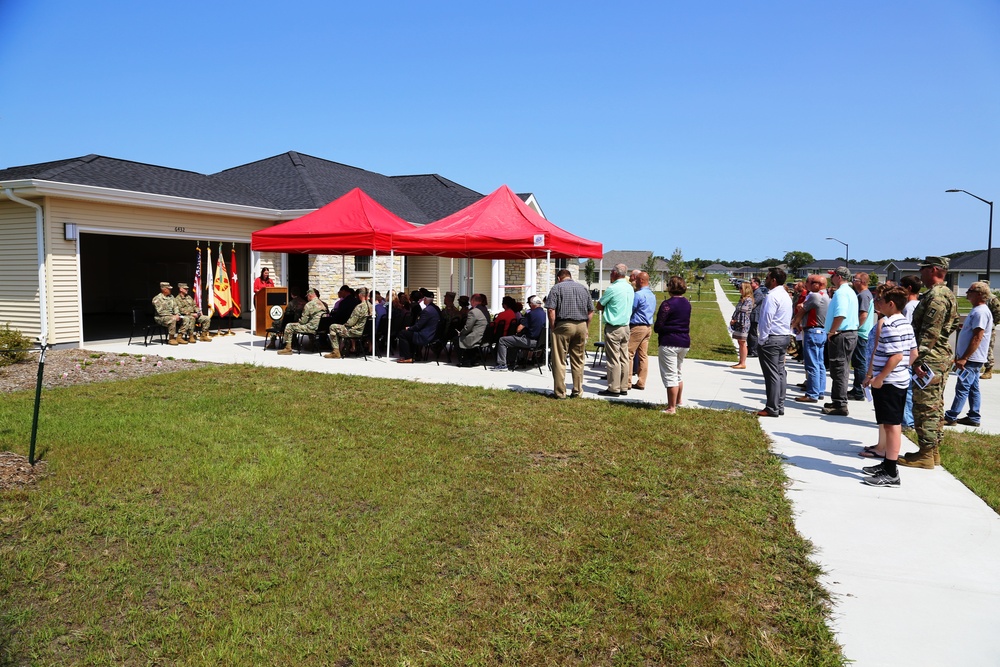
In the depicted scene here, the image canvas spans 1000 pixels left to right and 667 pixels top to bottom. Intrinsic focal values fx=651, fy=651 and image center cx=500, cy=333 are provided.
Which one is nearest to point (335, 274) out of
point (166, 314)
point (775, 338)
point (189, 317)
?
point (189, 317)

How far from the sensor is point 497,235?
1091 cm

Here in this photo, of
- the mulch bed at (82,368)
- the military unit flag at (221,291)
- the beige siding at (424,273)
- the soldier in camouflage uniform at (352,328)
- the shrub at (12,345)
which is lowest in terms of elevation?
the mulch bed at (82,368)

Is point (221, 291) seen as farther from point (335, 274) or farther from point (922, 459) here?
point (922, 459)

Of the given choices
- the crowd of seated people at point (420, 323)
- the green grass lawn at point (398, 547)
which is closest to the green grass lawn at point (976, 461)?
the green grass lawn at point (398, 547)

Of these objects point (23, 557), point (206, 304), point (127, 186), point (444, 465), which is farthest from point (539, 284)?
point (23, 557)

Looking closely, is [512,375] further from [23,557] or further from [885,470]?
[23,557]

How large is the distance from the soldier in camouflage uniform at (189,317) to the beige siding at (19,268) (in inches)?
99.4

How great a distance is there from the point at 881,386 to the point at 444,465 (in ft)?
12.2

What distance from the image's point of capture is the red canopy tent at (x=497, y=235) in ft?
35.3

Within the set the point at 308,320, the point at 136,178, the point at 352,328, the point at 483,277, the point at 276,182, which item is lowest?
the point at 352,328

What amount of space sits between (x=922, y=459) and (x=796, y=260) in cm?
17719

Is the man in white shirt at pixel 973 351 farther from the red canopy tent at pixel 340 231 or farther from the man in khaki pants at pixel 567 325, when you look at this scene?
the red canopy tent at pixel 340 231

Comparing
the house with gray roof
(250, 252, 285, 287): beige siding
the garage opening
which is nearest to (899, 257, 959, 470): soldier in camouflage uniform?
the house with gray roof

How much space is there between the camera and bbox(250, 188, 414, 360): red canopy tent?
11.7 metres
